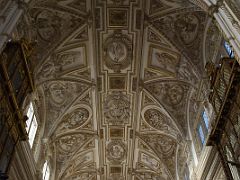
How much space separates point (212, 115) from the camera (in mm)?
12328

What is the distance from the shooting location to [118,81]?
16.7m

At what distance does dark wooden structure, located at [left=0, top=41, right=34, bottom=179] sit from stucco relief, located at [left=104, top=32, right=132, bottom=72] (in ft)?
16.8

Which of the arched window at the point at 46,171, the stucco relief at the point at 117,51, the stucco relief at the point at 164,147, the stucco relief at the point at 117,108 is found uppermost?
the stucco relief at the point at 117,51

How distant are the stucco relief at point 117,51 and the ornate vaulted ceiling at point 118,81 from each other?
0.05m

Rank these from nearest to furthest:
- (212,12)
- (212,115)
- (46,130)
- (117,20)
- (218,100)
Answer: (212,12), (218,100), (212,115), (117,20), (46,130)

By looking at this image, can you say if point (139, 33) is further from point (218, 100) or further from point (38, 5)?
point (218, 100)

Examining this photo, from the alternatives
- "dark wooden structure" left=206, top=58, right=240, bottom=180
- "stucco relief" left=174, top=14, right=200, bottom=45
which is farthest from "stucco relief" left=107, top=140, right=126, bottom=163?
"dark wooden structure" left=206, top=58, right=240, bottom=180

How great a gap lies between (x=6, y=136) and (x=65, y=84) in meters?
7.43

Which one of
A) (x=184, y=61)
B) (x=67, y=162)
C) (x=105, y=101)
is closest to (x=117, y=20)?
(x=184, y=61)

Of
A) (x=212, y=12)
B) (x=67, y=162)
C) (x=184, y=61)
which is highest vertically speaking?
(x=184, y=61)

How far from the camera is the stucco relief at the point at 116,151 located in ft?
63.9

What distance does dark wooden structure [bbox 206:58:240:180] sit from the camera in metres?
9.07

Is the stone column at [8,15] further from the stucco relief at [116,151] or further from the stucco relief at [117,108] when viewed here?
the stucco relief at [116,151]

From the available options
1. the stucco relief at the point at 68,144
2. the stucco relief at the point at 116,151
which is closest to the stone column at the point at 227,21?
the stucco relief at the point at 68,144
